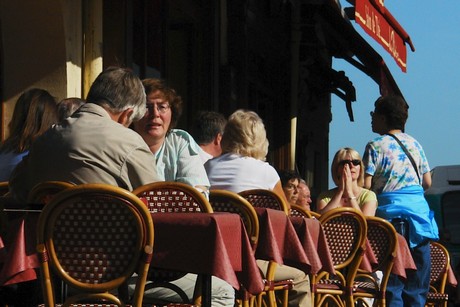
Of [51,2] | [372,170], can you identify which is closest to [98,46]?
[51,2]

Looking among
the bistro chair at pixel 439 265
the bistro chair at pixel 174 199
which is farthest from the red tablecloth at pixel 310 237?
the bistro chair at pixel 439 265

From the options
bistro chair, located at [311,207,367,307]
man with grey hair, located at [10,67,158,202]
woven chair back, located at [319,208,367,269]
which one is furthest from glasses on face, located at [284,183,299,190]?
man with grey hair, located at [10,67,158,202]

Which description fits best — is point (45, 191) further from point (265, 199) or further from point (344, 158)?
point (344, 158)

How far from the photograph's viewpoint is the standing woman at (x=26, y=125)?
23.0 ft

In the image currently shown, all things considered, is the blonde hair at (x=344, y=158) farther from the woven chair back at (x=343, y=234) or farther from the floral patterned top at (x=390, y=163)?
the woven chair back at (x=343, y=234)

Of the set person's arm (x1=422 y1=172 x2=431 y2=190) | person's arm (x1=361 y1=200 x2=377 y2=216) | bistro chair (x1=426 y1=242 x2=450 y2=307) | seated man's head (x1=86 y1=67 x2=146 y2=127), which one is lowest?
bistro chair (x1=426 y1=242 x2=450 y2=307)

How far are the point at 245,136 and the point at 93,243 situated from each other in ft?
9.64

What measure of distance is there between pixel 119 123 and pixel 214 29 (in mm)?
8365

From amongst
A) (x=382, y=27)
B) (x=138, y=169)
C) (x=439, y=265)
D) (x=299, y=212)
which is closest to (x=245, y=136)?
(x=299, y=212)

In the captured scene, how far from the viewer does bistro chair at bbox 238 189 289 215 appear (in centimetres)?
735

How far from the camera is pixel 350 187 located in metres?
9.48

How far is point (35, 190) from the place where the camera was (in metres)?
5.40

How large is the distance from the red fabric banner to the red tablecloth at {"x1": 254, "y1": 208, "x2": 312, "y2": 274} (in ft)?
19.0

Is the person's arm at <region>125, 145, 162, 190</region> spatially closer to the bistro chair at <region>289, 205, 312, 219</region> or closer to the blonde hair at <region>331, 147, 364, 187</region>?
the bistro chair at <region>289, 205, 312, 219</region>
